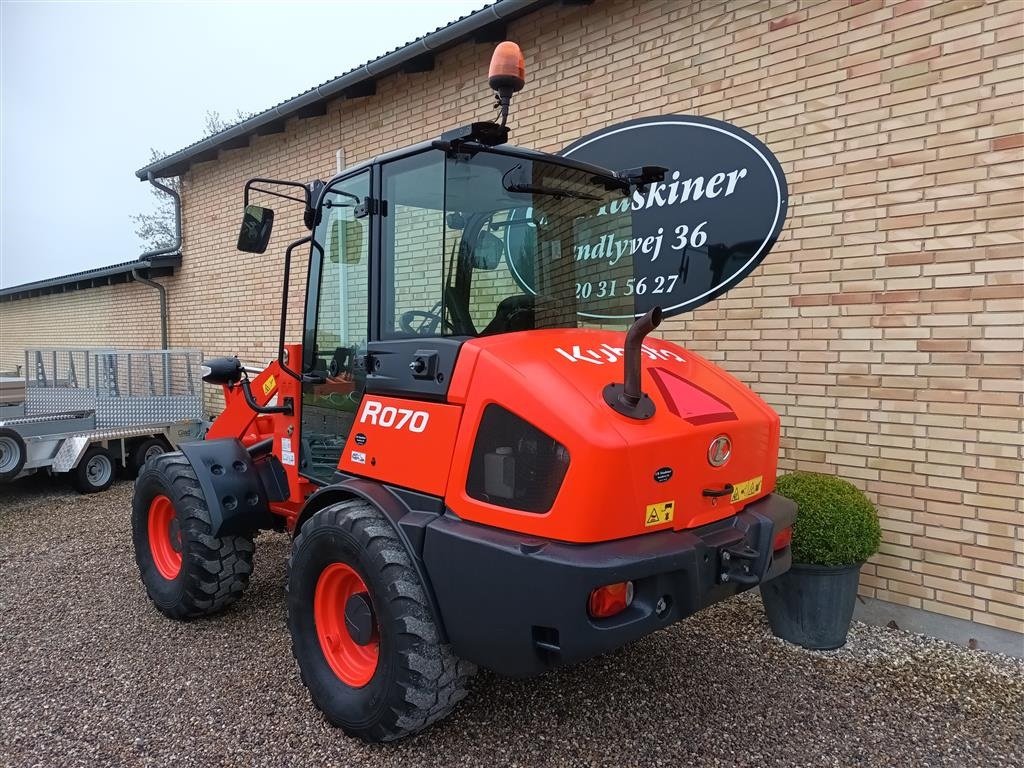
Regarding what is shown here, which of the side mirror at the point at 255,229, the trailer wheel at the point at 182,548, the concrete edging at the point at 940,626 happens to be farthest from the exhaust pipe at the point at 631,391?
the concrete edging at the point at 940,626

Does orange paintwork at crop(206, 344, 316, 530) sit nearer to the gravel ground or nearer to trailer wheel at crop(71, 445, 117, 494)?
the gravel ground

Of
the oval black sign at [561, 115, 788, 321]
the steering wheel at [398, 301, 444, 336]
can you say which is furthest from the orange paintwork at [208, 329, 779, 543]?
the oval black sign at [561, 115, 788, 321]

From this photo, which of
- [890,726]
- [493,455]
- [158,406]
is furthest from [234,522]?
[158,406]

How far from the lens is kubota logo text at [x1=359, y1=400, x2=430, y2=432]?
2633mm

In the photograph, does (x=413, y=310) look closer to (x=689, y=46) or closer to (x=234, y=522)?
(x=234, y=522)

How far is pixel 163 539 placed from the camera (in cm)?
416

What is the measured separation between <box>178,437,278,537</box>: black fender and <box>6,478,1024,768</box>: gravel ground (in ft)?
2.07

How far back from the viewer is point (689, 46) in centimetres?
464

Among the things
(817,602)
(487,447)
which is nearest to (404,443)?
(487,447)

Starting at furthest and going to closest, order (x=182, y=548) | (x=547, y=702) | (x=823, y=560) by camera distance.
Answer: (x=182, y=548)
(x=823, y=560)
(x=547, y=702)

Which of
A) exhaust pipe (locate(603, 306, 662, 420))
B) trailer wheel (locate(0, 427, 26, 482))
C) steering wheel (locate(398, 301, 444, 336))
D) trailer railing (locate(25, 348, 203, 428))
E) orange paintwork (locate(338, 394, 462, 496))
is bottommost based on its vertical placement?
trailer wheel (locate(0, 427, 26, 482))

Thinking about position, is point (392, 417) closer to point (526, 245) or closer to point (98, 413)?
point (526, 245)

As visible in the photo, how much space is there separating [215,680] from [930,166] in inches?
179

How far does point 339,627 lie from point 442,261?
1.63 meters
